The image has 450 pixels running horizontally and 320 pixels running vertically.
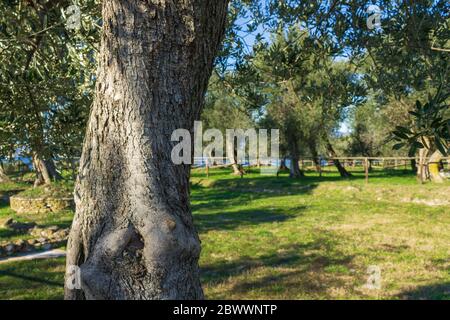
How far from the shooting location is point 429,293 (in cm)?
673

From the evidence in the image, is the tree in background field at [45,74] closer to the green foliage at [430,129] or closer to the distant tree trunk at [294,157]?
the green foliage at [430,129]

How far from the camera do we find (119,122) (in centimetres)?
239

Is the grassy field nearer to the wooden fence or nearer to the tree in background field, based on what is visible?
the wooden fence

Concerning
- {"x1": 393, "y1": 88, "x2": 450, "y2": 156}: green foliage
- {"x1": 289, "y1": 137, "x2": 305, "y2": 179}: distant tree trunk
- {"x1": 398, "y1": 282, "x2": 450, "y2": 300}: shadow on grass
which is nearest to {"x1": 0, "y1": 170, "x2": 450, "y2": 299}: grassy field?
{"x1": 398, "y1": 282, "x2": 450, "y2": 300}: shadow on grass

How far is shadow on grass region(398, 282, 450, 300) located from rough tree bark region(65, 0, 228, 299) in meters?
5.31

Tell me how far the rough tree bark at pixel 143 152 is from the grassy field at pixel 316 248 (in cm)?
482

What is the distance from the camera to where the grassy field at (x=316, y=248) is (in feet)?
23.8

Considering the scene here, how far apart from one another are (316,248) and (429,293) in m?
3.76

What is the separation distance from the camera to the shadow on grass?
21.4ft

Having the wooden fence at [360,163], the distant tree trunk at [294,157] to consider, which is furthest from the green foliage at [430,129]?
the distant tree trunk at [294,157]

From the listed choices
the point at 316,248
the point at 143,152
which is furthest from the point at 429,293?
the point at 143,152

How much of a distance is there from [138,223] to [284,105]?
25.3 meters
